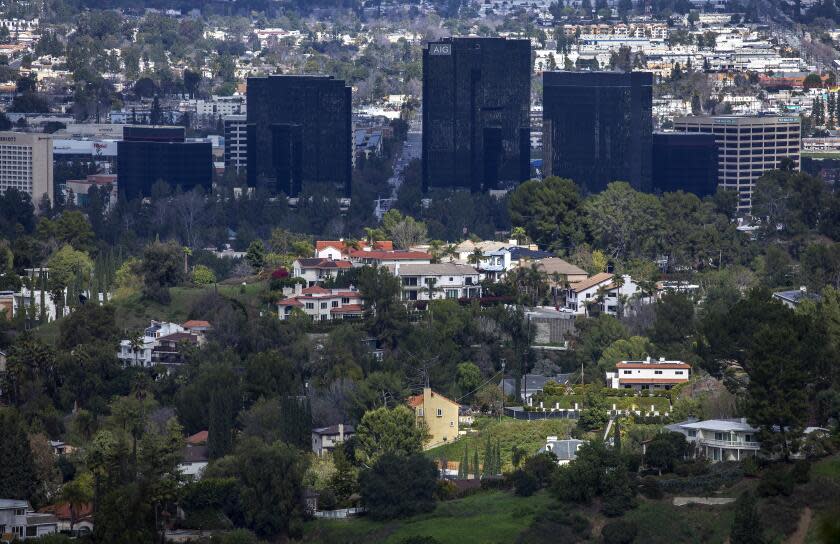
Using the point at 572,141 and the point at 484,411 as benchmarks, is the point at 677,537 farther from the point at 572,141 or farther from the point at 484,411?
the point at 572,141

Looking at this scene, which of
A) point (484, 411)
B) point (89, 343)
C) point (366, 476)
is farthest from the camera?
point (89, 343)

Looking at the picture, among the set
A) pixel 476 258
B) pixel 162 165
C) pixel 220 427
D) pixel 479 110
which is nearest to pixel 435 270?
pixel 476 258

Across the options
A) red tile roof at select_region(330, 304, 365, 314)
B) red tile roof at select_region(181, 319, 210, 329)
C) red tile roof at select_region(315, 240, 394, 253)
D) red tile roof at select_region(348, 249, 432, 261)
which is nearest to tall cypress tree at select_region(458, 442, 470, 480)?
red tile roof at select_region(330, 304, 365, 314)

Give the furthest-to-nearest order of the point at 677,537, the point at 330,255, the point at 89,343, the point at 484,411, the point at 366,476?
the point at 330,255
the point at 89,343
the point at 484,411
the point at 366,476
the point at 677,537

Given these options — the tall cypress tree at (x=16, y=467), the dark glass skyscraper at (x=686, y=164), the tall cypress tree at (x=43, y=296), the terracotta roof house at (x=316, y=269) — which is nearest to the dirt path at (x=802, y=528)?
the tall cypress tree at (x=16, y=467)

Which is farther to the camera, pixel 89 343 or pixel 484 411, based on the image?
pixel 89 343

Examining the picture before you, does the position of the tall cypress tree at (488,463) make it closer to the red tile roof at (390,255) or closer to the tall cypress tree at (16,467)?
the tall cypress tree at (16,467)

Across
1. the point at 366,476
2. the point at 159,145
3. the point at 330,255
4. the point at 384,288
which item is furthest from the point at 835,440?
the point at 159,145
